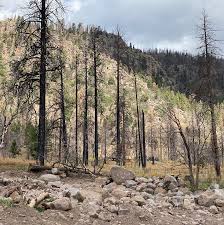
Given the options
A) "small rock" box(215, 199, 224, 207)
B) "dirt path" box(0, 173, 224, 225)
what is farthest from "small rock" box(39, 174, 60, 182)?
"small rock" box(215, 199, 224, 207)

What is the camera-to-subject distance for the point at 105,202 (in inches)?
472

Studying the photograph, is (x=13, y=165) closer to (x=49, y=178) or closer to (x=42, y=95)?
(x=42, y=95)

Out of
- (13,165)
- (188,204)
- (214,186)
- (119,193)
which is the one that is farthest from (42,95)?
(188,204)

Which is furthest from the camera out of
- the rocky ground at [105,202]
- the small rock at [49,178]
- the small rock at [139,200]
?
the small rock at [49,178]

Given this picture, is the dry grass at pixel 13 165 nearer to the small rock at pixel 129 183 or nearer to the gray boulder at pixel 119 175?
the gray boulder at pixel 119 175

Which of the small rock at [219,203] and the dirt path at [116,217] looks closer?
the dirt path at [116,217]

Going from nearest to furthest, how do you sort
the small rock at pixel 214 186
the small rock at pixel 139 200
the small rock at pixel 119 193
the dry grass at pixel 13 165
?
the small rock at pixel 139 200
the small rock at pixel 119 193
the small rock at pixel 214 186
the dry grass at pixel 13 165

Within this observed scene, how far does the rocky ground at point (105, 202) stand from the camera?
396 inches

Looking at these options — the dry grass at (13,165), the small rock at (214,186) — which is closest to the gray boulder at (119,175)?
the small rock at (214,186)

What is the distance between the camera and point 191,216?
12609 mm

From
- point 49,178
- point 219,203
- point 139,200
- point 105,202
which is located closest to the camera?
point 105,202

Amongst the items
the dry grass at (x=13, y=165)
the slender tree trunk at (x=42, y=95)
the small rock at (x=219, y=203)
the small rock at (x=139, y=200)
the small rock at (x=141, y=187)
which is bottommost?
the small rock at (x=219, y=203)

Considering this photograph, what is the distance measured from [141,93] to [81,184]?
427 feet

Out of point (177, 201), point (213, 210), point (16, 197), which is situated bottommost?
point (213, 210)
